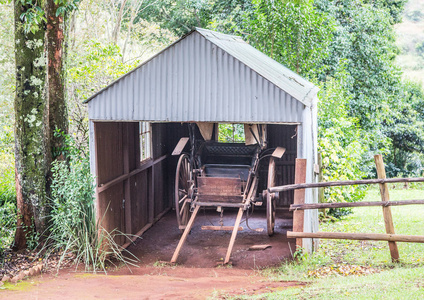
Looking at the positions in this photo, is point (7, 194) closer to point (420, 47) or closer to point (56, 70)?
point (56, 70)

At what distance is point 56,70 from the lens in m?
9.43

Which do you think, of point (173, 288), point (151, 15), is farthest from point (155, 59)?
point (151, 15)

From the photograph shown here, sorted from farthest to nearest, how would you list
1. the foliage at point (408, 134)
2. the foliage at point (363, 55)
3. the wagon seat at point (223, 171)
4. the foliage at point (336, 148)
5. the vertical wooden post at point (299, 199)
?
1. the foliage at point (408, 134)
2. the foliage at point (363, 55)
3. the foliage at point (336, 148)
4. the wagon seat at point (223, 171)
5. the vertical wooden post at point (299, 199)

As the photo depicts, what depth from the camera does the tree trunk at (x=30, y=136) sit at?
8430mm

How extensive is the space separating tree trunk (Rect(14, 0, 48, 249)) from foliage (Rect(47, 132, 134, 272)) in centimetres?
39

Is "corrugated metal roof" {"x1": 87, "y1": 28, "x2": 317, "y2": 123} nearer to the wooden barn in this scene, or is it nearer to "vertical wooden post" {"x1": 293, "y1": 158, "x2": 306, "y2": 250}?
the wooden barn

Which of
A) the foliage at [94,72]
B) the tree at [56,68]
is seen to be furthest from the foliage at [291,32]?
the tree at [56,68]

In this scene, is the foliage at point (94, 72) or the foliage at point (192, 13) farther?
the foliage at point (192, 13)

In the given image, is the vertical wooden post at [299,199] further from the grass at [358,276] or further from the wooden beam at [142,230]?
the wooden beam at [142,230]

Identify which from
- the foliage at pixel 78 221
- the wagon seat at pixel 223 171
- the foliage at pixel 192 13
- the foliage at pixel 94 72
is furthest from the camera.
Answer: the foliage at pixel 192 13

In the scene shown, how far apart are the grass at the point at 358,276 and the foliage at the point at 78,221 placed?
103 inches

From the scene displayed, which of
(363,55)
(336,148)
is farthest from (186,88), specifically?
(363,55)

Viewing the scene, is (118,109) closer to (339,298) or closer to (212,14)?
(339,298)

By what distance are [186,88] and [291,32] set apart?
24.5 feet
